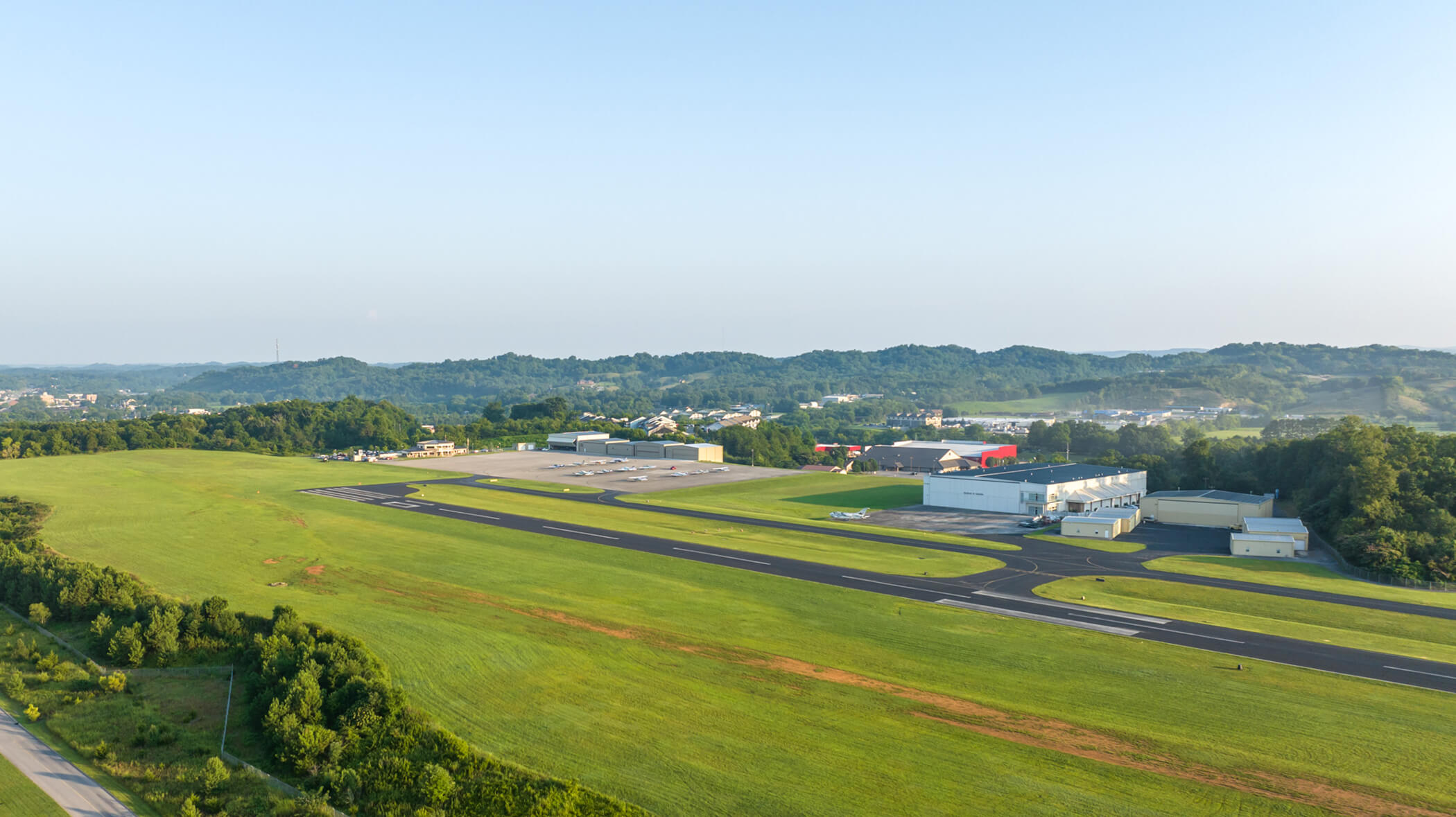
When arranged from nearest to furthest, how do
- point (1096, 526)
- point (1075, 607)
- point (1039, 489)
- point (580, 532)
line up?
point (1075, 607), point (1096, 526), point (580, 532), point (1039, 489)

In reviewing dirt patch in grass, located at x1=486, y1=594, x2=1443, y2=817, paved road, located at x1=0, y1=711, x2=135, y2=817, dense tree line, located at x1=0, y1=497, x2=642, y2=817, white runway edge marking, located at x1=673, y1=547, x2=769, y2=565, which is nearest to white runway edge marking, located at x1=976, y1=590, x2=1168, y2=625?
white runway edge marking, located at x1=673, y1=547, x2=769, y2=565

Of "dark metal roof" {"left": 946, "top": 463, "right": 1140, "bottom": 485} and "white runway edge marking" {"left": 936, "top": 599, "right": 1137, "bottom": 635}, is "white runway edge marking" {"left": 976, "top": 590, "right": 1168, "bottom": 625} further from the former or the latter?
"dark metal roof" {"left": 946, "top": 463, "right": 1140, "bottom": 485}

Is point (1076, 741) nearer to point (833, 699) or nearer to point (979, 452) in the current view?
point (833, 699)

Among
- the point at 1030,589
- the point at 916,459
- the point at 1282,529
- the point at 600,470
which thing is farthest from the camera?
the point at 916,459

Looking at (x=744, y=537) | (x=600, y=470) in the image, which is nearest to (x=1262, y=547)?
(x=744, y=537)

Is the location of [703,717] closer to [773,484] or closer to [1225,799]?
[1225,799]

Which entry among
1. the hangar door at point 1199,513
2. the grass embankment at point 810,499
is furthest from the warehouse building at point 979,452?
the hangar door at point 1199,513
